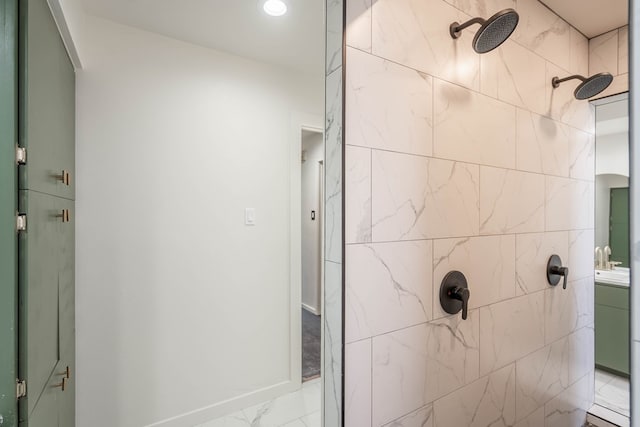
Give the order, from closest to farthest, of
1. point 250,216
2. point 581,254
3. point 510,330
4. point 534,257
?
1. point 510,330
2. point 534,257
3. point 581,254
4. point 250,216

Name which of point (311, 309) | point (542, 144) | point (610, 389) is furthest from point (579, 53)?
point (311, 309)

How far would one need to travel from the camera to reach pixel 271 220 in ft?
7.07

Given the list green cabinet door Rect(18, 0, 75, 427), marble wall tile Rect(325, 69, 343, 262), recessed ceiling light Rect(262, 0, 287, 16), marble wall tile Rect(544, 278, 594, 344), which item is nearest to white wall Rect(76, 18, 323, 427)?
green cabinet door Rect(18, 0, 75, 427)

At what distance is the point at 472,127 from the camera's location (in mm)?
1202

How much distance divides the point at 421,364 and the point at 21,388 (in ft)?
4.08

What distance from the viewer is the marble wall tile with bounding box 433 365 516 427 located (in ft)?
3.63

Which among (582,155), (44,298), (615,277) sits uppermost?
(582,155)

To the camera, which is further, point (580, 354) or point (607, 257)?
point (607, 257)

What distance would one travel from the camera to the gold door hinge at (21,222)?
0.86 m

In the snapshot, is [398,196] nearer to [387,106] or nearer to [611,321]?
[387,106]

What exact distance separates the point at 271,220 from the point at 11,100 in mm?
1470

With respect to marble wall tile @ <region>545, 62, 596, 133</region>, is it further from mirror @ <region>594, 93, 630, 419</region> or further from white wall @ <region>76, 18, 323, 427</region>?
white wall @ <region>76, 18, 323, 427</region>

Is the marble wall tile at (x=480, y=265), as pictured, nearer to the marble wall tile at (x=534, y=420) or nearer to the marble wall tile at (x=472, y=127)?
the marble wall tile at (x=472, y=127)

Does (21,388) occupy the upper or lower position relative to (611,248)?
lower
